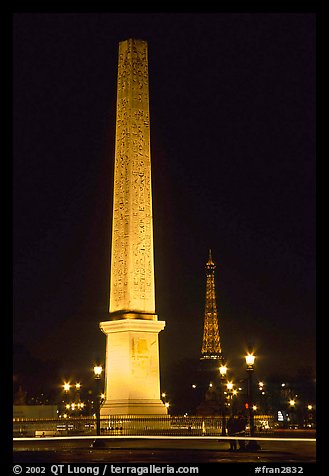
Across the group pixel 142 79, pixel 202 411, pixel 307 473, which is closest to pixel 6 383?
pixel 307 473

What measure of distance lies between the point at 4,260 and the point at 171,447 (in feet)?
45.4

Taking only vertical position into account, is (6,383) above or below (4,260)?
below

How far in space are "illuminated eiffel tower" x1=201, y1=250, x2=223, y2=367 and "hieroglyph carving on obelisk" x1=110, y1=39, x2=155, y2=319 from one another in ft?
277

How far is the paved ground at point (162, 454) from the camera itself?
76.8 feet

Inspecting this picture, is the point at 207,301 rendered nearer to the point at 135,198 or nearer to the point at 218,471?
the point at 135,198

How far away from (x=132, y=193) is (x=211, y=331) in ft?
311

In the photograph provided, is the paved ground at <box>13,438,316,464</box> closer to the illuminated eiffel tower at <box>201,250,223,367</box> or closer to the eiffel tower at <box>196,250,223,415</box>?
the eiffel tower at <box>196,250,223,415</box>

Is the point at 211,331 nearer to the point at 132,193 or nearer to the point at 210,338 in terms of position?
the point at 210,338

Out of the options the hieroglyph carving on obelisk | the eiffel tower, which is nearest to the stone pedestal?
the hieroglyph carving on obelisk

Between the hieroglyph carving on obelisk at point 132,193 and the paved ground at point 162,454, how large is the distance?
24.3 feet

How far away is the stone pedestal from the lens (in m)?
38.4

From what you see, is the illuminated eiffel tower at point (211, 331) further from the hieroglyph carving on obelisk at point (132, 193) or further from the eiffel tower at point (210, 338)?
the hieroglyph carving on obelisk at point (132, 193)

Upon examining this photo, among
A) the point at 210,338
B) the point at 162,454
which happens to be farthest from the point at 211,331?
the point at 162,454

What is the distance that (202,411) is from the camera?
2530 inches
